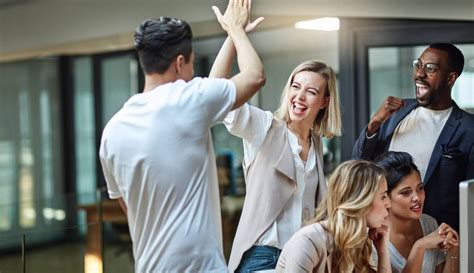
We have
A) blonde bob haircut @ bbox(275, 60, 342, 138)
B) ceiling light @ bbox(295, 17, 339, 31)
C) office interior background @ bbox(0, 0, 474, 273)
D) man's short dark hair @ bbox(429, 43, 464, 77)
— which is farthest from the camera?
ceiling light @ bbox(295, 17, 339, 31)

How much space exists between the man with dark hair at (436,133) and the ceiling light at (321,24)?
2.56 feet

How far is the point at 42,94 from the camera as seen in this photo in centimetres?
738

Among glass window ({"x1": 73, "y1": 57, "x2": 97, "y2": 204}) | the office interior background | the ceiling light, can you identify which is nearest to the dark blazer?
the office interior background

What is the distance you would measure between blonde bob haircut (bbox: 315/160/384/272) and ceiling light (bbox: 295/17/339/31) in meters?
1.55

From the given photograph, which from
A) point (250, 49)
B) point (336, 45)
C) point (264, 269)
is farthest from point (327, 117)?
point (336, 45)

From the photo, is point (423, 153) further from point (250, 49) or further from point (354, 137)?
point (250, 49)

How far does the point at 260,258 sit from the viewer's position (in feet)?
9.80

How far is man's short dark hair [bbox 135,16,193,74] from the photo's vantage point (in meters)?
2.31

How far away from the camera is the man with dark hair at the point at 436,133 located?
11.0ft

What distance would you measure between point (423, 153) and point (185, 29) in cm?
141

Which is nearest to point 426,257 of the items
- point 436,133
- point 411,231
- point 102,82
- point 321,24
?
point 411,231

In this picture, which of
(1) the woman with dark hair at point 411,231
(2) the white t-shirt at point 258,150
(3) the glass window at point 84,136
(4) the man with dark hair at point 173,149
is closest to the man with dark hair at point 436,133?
(1) the woman with dark hair at point 411,231

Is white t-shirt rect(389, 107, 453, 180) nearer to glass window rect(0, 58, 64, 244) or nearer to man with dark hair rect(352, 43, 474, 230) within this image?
man with dark hair rect(352, 43, 474, 230)

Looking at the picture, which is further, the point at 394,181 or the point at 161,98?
the point at 394,181
